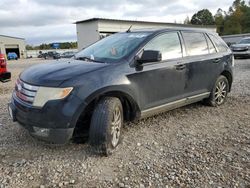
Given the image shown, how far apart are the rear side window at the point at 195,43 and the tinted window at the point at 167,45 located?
0.25 metres

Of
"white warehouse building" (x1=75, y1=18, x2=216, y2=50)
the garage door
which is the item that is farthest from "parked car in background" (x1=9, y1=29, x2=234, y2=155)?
the garage door

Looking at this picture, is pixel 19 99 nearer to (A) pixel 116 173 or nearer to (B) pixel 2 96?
(A) pixel 116 173

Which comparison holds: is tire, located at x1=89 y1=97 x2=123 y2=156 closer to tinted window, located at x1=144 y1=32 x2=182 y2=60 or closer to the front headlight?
the front headlight

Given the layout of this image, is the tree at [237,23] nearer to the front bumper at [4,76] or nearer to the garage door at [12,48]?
the garage door at [12,48]

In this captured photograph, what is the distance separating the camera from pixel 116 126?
3.77 m

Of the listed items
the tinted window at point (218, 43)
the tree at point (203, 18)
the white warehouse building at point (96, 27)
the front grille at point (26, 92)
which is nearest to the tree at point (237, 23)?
the tree at point (203, 18)

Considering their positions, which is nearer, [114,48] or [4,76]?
[114,48]

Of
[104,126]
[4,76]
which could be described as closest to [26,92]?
[104,126]

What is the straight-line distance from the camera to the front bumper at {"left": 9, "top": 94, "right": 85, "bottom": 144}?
3.30 metres

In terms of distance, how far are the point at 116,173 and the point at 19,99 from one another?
1633mm

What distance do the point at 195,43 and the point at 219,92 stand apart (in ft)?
4.35

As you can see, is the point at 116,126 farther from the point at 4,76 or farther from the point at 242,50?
the point at 242,50

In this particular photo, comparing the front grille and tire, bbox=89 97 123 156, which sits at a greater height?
the front grille

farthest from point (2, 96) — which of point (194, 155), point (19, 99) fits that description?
point (194, 155)
